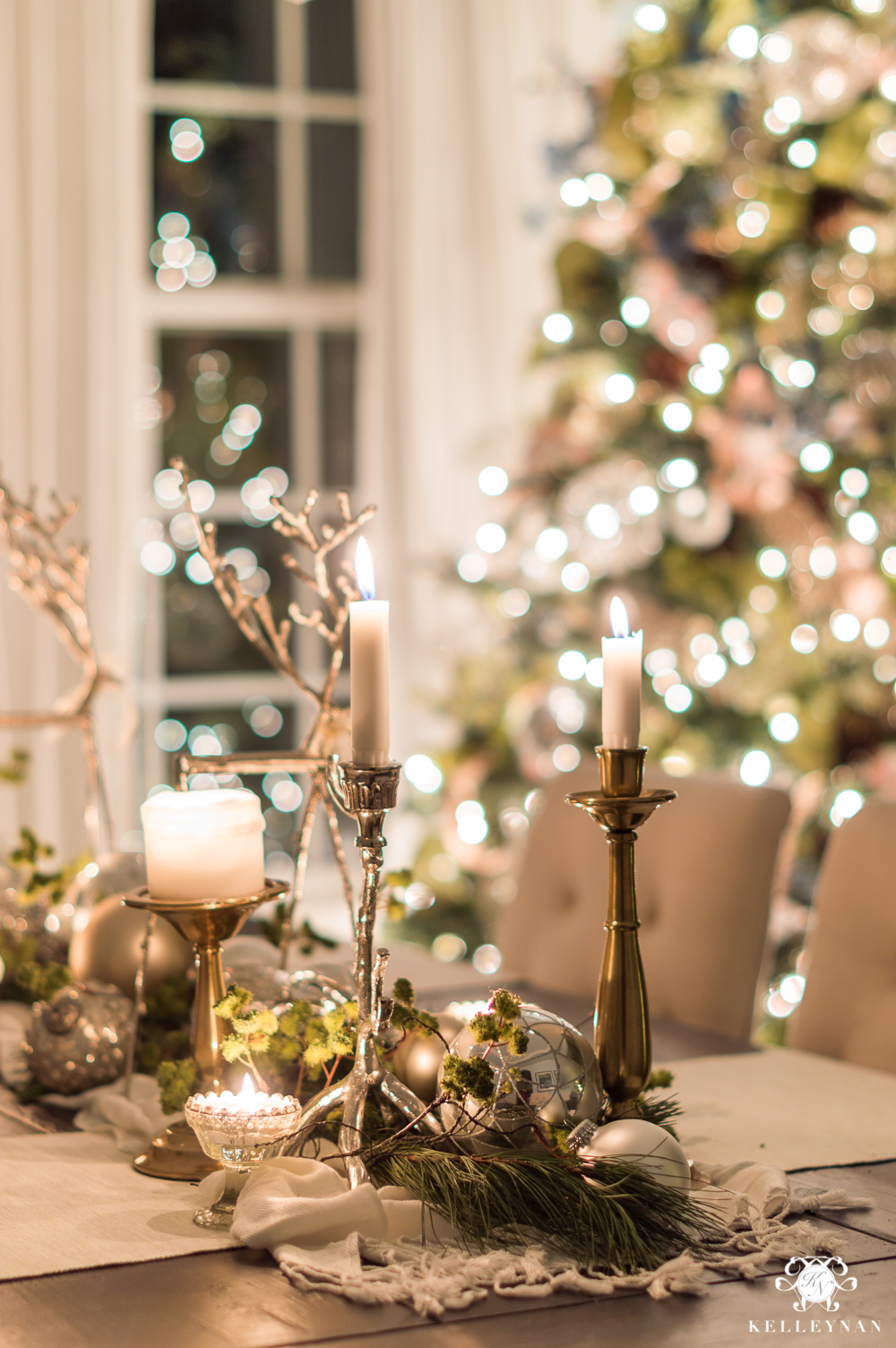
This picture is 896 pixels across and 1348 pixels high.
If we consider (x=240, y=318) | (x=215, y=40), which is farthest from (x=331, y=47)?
(x=240, y=318)

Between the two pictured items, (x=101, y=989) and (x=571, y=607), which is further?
(x=571, y=607)

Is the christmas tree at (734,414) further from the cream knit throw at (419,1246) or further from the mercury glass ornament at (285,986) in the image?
the cream knit throw at (419,1246)

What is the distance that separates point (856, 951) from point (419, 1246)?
774mm

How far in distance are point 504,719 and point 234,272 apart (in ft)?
4.53

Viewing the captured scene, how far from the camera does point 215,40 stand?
3775 mm

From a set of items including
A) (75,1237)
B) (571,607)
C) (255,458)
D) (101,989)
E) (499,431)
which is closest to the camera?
(75,1237)

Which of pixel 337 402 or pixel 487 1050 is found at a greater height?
pixel 337 402

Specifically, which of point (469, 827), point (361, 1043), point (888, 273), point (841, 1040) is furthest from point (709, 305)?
point (361, 1043)

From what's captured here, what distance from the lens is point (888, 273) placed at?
280 cm

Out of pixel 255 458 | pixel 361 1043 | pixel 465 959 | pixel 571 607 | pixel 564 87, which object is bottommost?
pixel 465 959

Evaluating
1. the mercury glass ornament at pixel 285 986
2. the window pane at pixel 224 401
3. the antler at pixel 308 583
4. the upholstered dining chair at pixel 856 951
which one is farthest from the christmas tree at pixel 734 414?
the mercury glass ornament at pixel 285 986

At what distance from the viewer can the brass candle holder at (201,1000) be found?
1.03 meters

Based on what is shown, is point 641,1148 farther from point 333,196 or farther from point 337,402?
point 333,196

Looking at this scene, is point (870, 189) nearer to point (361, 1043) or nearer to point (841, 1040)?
point (841, 1040)
